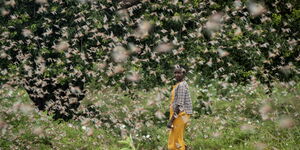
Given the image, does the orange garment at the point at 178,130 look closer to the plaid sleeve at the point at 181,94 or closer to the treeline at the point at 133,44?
the plaid sleeve at the point at 181,94

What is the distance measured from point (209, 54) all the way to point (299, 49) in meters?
2.41

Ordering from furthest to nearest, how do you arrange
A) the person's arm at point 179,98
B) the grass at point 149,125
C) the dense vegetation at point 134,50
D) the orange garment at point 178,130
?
the dense vegetation at point 134,50 < the grass at point 149,125 < the orange garment at point 178,130 < the person's arm at point 179,98

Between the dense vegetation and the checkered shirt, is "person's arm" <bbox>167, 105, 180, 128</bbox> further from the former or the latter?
the dense vegetation

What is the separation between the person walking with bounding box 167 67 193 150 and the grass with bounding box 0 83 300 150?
5.68ft

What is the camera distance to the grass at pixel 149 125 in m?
7.96

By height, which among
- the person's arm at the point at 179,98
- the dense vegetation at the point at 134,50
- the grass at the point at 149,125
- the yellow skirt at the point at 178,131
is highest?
the dense vegetation at the point at 134,50

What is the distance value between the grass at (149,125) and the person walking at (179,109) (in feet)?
5.68

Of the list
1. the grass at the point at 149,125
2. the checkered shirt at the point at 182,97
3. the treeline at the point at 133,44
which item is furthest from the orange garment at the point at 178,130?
the treeline at the point at 133,44

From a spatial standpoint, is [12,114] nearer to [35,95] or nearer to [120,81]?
[35,95]

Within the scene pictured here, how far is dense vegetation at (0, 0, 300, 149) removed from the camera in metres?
9.46

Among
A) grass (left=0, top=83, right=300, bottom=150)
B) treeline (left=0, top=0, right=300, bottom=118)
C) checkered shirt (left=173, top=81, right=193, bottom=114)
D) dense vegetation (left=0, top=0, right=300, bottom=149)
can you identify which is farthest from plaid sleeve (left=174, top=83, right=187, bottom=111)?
treeline (left=0, top=0, right=300, bottom=118)

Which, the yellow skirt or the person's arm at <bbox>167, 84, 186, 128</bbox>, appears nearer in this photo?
the person's arm at <bbox>167, 84, 186, 128</bbox>

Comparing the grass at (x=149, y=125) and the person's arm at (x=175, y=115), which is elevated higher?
the grass at (x=149, y=125)

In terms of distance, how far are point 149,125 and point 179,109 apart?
12.5 feet
